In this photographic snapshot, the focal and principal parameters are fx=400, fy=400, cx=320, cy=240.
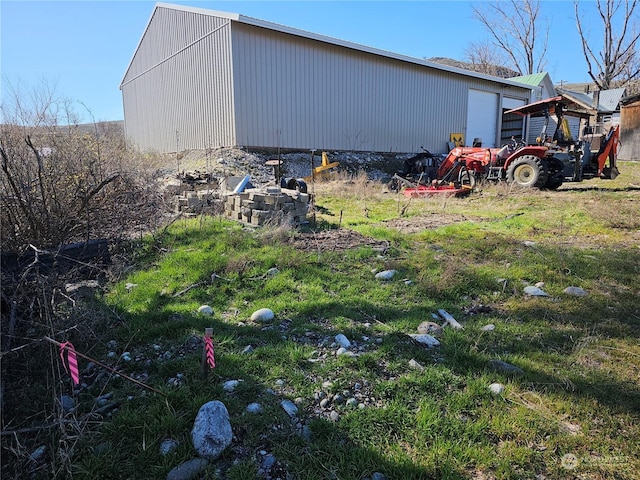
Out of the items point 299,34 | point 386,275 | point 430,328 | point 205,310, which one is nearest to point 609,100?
point 299,34

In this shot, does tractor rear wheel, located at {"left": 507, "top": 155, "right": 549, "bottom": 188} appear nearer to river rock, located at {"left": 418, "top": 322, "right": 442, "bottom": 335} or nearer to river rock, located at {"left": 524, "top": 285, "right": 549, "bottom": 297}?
river rock, located at {"left": 524, "top": 285, "right": 549, "bottom": 297}

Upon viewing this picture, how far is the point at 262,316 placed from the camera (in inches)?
130

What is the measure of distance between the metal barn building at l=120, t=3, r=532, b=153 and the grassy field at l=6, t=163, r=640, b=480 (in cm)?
986

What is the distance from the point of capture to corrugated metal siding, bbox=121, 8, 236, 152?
13859 mm

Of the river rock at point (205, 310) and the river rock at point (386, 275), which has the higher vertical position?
the river rock at point (386, 275)

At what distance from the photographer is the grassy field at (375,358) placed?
189 centimetres

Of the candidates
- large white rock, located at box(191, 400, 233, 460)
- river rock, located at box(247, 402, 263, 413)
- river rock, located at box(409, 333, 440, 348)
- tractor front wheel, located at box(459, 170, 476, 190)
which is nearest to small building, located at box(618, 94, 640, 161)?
tractor front wheel, located at box(459, 170, 476, 190)

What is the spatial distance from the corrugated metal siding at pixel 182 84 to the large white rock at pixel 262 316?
11330 millimetres

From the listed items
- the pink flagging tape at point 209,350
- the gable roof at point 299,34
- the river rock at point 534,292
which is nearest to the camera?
the pink flagging tape at point 209,350

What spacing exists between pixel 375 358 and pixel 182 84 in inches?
657

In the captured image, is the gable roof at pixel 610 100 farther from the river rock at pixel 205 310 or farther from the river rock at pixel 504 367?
the river rock at pixel 205 310

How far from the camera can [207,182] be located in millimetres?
8711

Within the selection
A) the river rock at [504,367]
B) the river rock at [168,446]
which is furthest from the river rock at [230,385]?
the river rock at [504,367]

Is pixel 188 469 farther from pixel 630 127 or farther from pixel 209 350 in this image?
pixel 630 127
